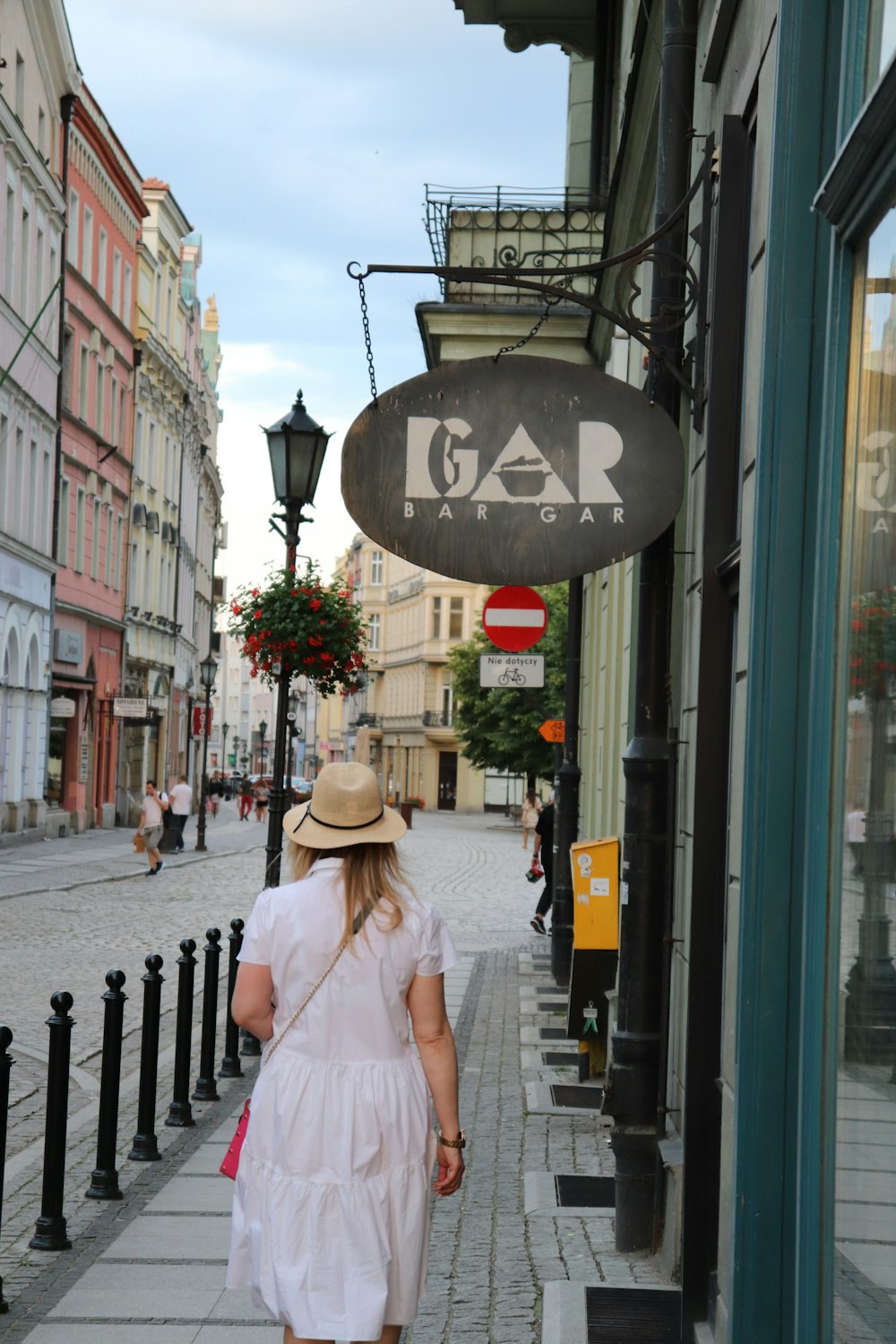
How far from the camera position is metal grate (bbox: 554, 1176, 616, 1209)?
7.25m

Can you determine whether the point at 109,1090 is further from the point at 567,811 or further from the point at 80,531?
the point at 80,531

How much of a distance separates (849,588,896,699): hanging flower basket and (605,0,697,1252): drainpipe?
9.29ft

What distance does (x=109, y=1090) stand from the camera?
7.30 metres

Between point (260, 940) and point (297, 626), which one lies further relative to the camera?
point (297, 626)

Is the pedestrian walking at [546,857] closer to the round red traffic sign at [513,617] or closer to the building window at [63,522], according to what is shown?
the round red traffic sign at [513,617]

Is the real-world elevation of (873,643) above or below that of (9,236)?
below

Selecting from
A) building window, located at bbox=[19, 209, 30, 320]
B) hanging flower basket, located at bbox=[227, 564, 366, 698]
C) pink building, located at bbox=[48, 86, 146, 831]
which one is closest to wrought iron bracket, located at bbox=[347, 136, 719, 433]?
hanging flower basket, located at bbox=[227, 564, 366, 698]

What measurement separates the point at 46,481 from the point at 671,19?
35.3 meters

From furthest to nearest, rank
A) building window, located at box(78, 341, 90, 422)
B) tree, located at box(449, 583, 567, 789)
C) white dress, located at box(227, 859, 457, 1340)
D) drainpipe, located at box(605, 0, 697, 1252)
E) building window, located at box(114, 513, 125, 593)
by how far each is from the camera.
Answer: tree, located at box(449, 583, 567, 789)
building window, located at box(114, 513, 125, 593)
building window, located at box(78, 341, 90, 422)
drainpipe, located at box(605, 0, 697, 1252)
white dress, located at box(227, 859, 457, 1340)

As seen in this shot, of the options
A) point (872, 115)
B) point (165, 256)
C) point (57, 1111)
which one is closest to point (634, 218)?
point (57, 1111)

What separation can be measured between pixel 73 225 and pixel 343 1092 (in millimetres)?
41227

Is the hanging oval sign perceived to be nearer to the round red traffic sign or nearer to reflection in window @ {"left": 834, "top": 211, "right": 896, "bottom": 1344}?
reflection in window @ {"left": 834, "top": 211, "right": 896, "bottom": 1344}

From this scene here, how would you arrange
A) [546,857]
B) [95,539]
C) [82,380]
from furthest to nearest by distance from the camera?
1. [95,539]
2. [82,380]
3. [546,857]

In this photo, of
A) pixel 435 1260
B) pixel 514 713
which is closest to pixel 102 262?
pixel 514 713
